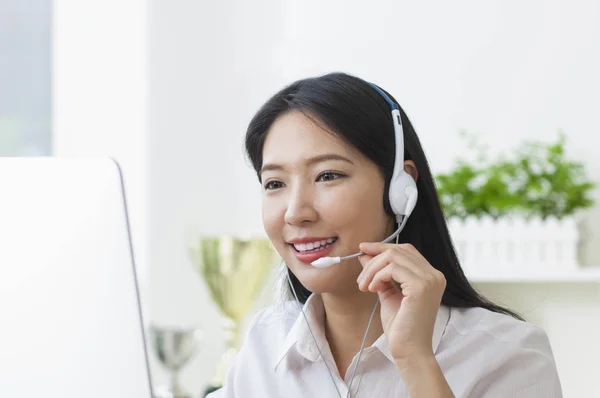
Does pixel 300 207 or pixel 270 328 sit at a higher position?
pixel 300 207

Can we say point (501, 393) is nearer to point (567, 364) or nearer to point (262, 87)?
point (567, 364)

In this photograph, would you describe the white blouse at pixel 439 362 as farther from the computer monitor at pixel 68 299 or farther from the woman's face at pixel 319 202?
the computer monitor at pixel 68 299

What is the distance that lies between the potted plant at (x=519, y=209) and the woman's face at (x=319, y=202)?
151 centimetres

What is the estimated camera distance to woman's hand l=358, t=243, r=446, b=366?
1.13 meters

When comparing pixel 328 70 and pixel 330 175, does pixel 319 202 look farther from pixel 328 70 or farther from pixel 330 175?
pixel 328 70

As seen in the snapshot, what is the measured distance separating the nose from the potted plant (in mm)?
1560

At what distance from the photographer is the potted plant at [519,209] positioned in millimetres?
2689

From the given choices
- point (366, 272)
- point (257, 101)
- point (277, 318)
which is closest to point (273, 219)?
point (366, 272)

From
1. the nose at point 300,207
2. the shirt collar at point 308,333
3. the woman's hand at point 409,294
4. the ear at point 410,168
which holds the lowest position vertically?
the shirt collar at point 308,333

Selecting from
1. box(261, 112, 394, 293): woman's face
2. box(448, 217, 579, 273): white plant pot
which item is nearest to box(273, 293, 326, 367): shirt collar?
box(261, 112, 394, 293): woman's face

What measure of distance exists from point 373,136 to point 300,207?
16cm

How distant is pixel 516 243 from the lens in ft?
8.95

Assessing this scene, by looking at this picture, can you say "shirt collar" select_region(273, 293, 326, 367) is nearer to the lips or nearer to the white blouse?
the white blouse

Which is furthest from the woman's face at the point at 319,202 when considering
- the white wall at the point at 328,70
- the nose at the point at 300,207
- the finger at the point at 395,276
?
the white wall at the point at 328,70
